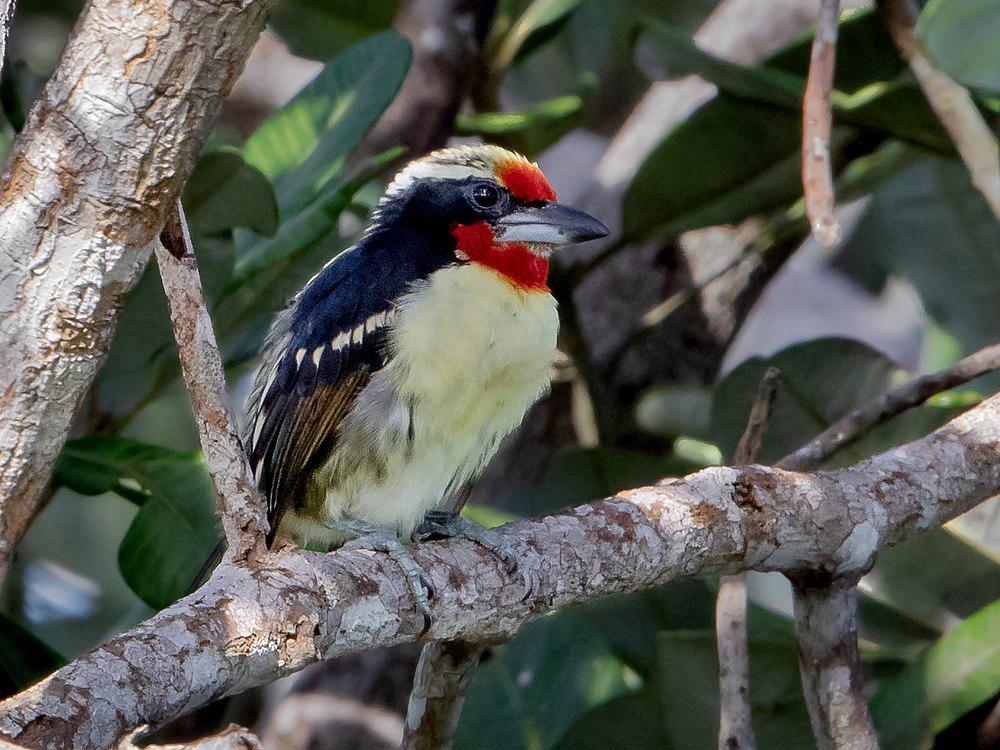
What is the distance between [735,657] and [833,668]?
15 cm

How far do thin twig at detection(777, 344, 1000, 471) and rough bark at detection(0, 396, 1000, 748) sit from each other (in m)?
0.06

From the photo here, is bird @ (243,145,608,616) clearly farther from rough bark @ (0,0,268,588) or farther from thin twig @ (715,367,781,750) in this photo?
rough bark @ (0,0,268,588)

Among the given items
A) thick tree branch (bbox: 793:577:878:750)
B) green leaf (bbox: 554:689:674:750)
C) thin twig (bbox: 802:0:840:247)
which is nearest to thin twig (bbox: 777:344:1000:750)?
thick tree branch (bbox: 793:577:878:750)

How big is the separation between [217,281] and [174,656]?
50.5 inches

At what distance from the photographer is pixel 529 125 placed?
2.97 meters

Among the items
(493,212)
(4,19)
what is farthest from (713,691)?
(4,19)

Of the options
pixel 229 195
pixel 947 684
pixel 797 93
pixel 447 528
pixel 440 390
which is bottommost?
pixel 447 528

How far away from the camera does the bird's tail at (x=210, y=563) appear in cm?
222

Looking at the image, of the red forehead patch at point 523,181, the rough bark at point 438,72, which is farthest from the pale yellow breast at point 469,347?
the rough bark at point 438,72

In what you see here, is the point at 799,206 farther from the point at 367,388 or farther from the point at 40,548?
the point at 40,548

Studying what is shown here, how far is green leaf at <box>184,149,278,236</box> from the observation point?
2.31 meters

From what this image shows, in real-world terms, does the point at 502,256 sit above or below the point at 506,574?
above

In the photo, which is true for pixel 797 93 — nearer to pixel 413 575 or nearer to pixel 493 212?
pixel 493 212

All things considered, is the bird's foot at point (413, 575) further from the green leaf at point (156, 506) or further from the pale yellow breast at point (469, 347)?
the green leaf at point (156, 506)
